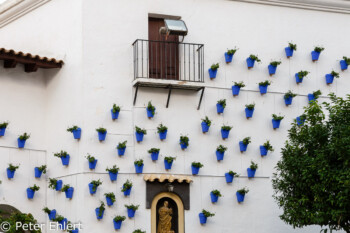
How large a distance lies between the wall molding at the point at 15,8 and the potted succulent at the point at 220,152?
210 inches

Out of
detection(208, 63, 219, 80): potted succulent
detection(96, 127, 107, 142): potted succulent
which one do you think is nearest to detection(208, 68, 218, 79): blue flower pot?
detection(208, 63, 219, 80): potted succulent

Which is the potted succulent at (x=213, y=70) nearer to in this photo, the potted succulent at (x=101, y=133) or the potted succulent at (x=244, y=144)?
the potted succulent at (x=244, y=144)

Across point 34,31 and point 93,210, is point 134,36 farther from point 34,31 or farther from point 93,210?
point 93,210

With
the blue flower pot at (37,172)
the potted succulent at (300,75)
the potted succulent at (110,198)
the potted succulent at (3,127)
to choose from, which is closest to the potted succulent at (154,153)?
the potted succulent at (110,198)

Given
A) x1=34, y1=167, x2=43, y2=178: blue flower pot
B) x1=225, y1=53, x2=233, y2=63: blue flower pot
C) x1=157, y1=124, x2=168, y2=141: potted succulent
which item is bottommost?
x1=34, y1=167, x2=43, y2=178: blue flower pot

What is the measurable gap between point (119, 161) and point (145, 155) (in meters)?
0.61

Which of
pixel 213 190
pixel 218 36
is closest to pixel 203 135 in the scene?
pixel 213 190

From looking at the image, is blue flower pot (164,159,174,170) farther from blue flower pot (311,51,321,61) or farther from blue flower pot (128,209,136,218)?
blue flower pot (311,51,321,61)

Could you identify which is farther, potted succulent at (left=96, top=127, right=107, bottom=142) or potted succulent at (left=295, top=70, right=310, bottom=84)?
potted succulent at (left=295, top=70, right=310, bottom=84)

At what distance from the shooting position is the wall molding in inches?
683

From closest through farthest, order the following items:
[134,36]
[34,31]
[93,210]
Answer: [93,210], [134,36], [34,31]

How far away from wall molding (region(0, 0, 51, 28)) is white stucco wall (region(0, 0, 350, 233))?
198 millimetres

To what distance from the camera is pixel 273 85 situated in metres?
17.1
